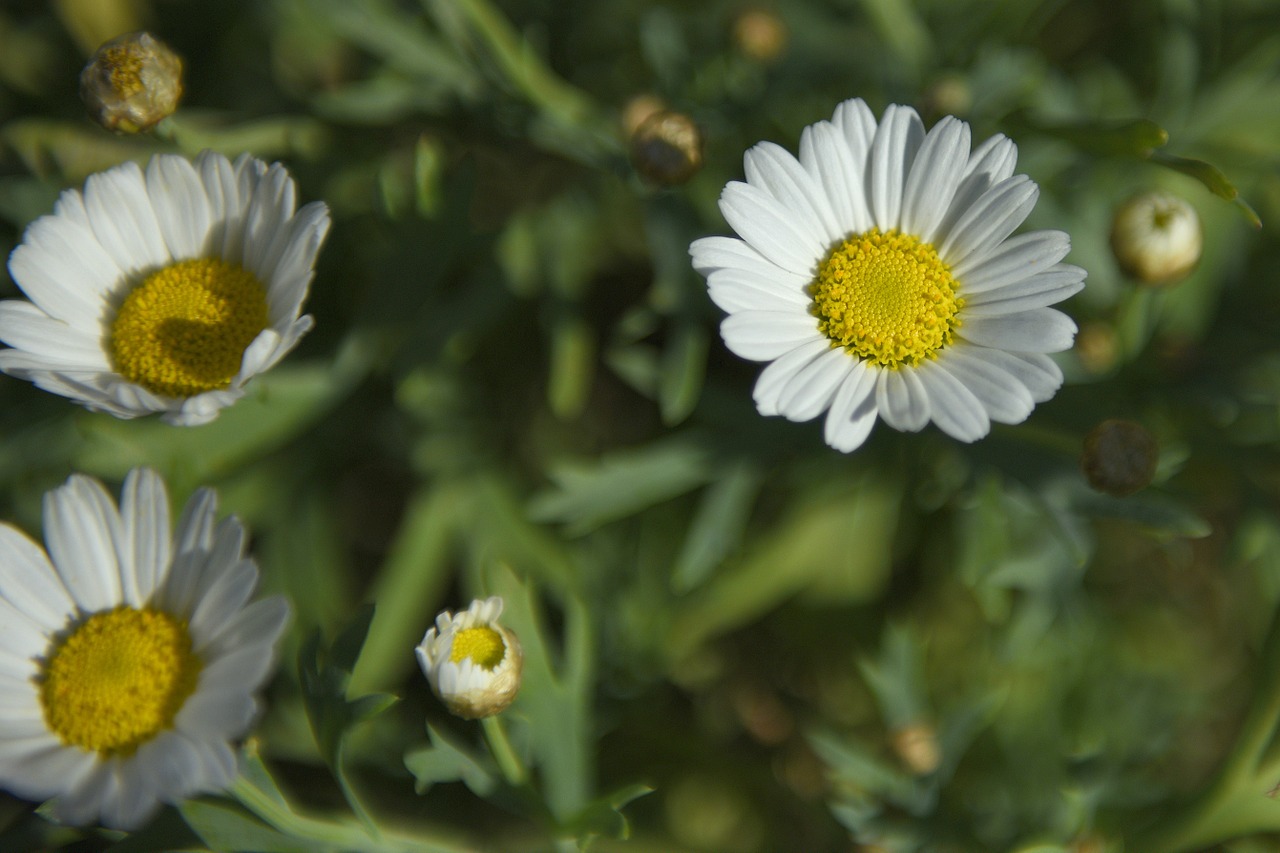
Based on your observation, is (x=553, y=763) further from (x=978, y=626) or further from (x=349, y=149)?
(x=349, y=149)

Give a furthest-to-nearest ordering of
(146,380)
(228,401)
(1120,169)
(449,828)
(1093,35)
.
A: (1093,35), (1120,169), (449,828), (146,380), (228,401)

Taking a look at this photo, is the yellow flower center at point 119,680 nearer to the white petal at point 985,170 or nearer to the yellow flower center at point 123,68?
the yellow flower center at point 123,68

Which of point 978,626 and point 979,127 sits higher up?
point 979,127

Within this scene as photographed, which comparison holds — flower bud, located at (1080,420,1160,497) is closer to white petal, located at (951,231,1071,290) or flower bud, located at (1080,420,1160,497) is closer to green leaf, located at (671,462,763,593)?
white petal, located at (951,231,1071,290)

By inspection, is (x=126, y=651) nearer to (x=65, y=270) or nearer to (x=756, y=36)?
(x=65, y=270)

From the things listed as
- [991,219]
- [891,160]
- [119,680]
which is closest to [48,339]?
[119,680]

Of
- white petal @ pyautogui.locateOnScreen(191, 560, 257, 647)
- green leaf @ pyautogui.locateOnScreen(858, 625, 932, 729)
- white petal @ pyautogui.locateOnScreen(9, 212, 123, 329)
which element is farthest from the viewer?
green leaf @ pyautogui.locateOnScreen(858, 625, 932, 729)

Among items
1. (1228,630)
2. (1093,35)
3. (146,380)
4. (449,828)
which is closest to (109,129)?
(146,380)

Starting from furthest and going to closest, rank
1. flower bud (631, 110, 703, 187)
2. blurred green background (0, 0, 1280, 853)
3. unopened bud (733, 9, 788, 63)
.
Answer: unopened bud (733, 9, 788, 63)
blurred green background (0, 0, 1280, 853)
flower bud (631, 110, 703, 187)

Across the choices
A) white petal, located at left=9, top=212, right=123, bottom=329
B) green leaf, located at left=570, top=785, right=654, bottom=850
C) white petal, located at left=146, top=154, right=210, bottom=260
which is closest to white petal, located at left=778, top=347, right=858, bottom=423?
green leaf, located at left=570, top=785, right=654, bottom=850
